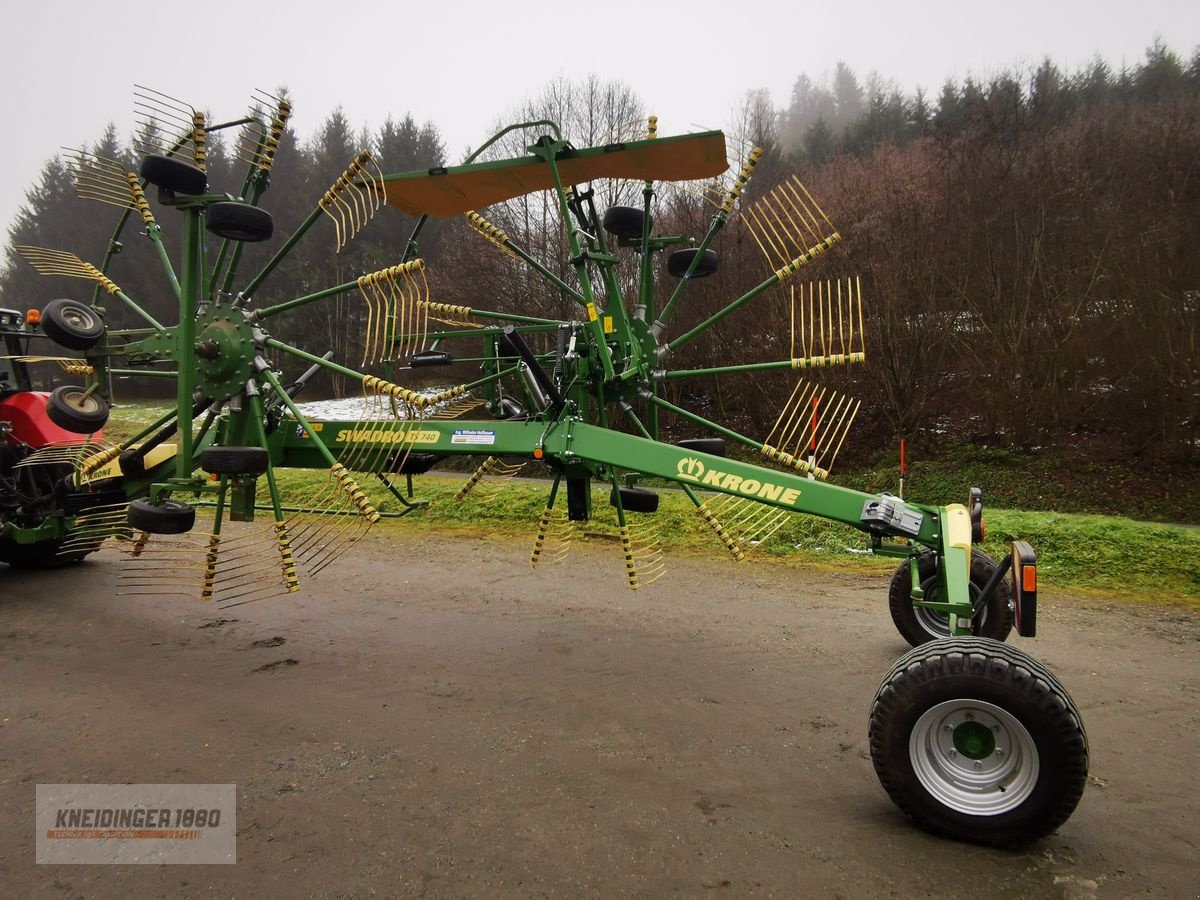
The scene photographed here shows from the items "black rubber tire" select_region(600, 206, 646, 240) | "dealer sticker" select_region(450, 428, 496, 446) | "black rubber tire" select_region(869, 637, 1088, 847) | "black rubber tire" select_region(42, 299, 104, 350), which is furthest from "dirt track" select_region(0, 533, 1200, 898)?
"black rubber tire" select_region(600, 206, 646, 240)

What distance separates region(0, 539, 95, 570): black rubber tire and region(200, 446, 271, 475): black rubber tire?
185 inches

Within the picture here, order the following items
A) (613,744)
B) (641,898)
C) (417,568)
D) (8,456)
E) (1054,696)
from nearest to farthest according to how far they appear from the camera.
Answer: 1. (641,898)
2. (1054,696)
3. (613,744)
4. (8,456)
5. (417,568)

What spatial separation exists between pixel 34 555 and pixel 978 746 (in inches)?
323

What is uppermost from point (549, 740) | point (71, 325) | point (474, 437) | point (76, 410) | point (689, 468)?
point (71, 325)

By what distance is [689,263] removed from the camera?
545 cm

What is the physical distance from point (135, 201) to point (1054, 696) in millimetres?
5267

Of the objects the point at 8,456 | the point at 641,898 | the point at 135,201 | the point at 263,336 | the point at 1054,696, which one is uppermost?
the point at 135,201

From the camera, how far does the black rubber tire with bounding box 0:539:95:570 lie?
7.43 m

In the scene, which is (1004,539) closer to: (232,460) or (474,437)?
(474,437)

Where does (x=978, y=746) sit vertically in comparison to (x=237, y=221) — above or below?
below

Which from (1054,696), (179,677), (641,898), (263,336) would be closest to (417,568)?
(179,677)

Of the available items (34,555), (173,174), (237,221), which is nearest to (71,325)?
(173,174)

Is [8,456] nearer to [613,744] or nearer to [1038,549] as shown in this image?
[613,744]

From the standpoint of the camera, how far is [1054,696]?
2.93 meters
